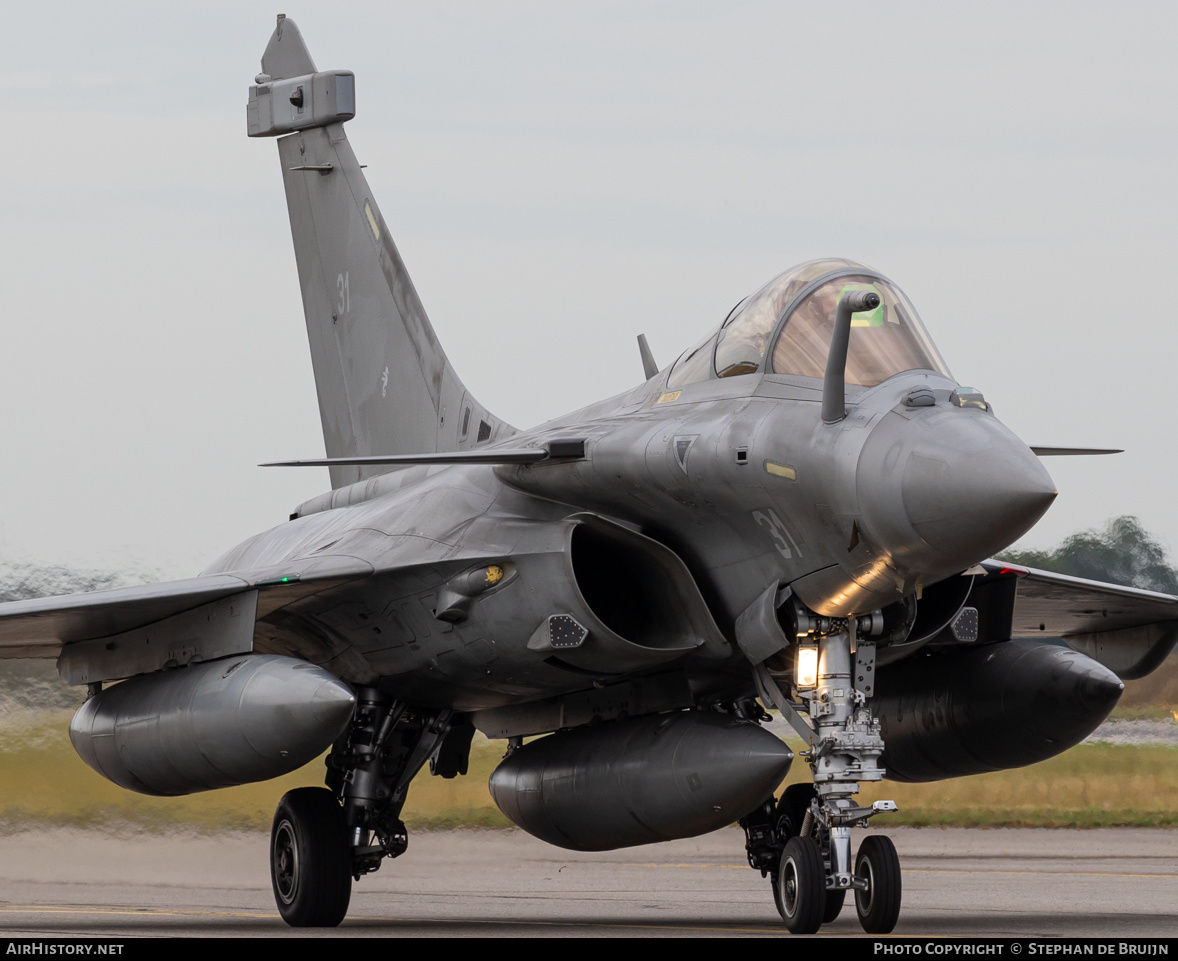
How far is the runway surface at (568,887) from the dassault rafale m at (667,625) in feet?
1.86

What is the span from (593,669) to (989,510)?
9.12 ft

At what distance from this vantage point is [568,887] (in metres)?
12.9

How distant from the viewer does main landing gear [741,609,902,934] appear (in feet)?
25.8

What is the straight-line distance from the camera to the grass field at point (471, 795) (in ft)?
43.4

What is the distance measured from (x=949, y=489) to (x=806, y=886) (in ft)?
6.72

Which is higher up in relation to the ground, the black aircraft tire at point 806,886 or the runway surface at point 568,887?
the black aircraft tire at point 806,886

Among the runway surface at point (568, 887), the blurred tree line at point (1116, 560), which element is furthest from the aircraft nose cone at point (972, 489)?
the blurred tree line at point (1116, 560)

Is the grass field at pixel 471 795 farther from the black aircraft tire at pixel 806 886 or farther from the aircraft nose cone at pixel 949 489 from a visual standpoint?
the aircraft nose cone at pixel 949 489

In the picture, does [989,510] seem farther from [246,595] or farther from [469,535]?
[246,595]

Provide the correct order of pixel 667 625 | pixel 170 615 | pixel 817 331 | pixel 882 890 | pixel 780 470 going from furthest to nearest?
1. pixel 170 615
2. pixel 667 625
3. pixel 817 331
4. pixel 882 890
5. pixel 780 470

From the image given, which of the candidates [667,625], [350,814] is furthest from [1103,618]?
[350,814]

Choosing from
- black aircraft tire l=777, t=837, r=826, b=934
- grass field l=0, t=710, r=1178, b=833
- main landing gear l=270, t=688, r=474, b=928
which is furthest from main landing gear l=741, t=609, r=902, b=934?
grass field l=0, t=710, r=1178, b=833

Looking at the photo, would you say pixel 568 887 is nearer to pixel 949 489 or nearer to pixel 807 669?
pixel 807 669

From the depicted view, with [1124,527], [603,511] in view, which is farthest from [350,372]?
[1124,527]
